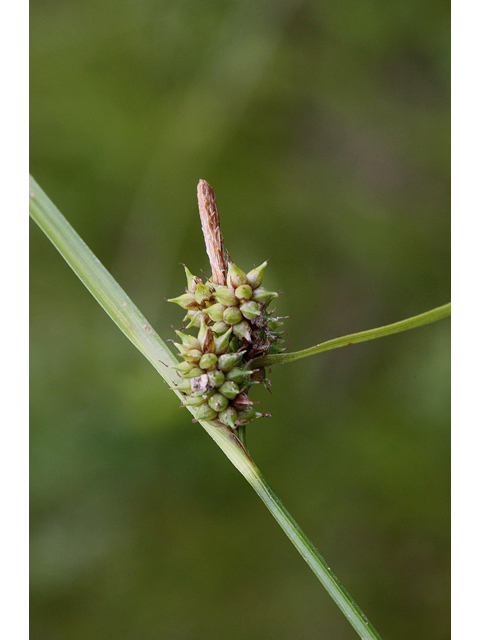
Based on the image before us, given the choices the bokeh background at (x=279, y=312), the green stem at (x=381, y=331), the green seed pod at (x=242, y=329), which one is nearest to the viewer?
the green stem at (x=381, y=331)

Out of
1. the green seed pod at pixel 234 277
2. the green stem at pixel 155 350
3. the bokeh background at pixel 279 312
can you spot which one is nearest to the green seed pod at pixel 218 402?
the green stem at pixel 155 350

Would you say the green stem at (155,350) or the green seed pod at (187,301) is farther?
the green seed pod at (187,301)

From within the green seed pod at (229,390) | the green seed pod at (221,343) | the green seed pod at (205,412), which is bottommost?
the green seed pod at (205,412)

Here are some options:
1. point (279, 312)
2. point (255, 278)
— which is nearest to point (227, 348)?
point (255, 278)

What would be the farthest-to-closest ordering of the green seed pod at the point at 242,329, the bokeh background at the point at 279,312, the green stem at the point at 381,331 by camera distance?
the bokeh background at the point at 279,312 → the green seed pod at the point at 242,329 → the green stem at the point at 381,331

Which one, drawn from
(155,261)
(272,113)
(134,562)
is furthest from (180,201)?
(134,562)

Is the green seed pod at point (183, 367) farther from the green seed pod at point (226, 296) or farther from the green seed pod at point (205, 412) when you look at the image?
the green seed pod at point (226, 296)

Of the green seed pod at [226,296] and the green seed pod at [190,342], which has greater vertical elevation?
the green seed pod at [226,296]

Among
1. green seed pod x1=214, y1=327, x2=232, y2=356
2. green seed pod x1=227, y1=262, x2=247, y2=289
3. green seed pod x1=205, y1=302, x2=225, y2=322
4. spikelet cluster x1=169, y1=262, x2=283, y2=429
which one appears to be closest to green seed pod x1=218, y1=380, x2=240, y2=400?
spikelet cluster x1=169, y1=262, x2=283, y2=429
